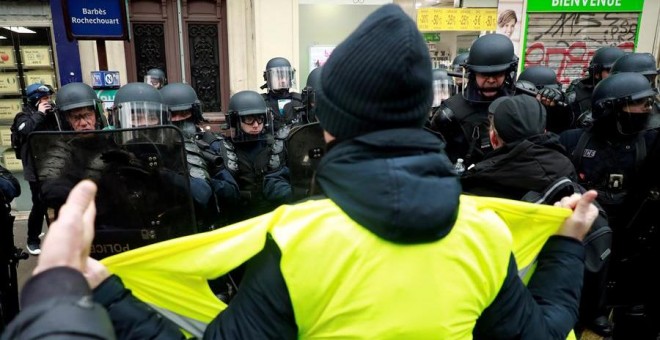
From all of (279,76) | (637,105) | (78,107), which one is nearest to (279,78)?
(279,76)

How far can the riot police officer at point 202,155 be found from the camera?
9.40 feet

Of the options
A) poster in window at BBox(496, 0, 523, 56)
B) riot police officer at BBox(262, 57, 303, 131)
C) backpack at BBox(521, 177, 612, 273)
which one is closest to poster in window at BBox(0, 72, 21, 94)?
riot police officer at BBox(262, 57, 303, 131)

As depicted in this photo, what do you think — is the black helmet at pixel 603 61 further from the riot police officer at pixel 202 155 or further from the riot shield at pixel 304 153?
the riot police officer at pixel 202 155

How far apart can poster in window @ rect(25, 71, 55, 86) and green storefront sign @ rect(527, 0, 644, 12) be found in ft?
29.1

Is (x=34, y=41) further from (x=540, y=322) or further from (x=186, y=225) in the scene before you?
(x=540, y=322)

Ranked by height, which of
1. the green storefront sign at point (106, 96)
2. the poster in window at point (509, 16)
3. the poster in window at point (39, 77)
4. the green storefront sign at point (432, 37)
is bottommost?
the green storefront sign at point (106, 96)

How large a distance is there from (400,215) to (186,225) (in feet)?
5.11

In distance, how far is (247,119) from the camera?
3842 mm

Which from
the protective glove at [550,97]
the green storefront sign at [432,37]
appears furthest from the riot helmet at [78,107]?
the green storefront sign at [432,37]

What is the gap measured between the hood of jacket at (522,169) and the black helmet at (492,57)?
1530 mm

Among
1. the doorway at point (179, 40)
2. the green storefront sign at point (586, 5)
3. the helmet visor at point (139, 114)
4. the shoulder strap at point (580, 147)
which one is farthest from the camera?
the green storefront sign at point (586, 5)

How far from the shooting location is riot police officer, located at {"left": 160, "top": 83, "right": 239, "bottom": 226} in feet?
9.40

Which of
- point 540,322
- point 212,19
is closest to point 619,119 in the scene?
point 540,322

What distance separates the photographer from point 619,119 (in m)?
3.01
